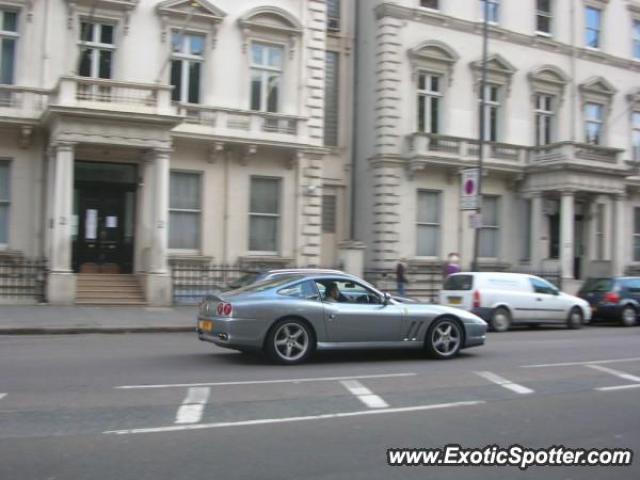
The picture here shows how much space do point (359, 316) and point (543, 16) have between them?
78.0 ft

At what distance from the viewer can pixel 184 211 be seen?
22.9 metres

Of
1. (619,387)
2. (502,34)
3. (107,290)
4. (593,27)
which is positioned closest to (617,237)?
(593,27)

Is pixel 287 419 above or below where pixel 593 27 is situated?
below

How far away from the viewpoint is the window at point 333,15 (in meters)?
27.5

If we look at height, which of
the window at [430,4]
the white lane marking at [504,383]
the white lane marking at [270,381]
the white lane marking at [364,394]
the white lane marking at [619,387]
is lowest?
the white lane marking at [270,381]

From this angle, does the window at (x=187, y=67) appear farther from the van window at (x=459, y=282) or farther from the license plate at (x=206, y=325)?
the license plate at (x=206, y=325)

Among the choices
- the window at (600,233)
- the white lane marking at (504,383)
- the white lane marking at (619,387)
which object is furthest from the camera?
the window at (600,233)

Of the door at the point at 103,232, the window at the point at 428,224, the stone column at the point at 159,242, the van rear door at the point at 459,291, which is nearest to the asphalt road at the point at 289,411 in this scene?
the van rear door at the point at 459,291

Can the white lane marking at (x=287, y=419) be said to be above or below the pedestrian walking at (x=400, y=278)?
below

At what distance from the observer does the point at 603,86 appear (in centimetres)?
3145

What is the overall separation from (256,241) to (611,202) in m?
16.0

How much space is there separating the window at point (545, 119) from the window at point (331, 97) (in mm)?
8979

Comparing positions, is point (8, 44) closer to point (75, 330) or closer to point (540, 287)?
point (75, 330)

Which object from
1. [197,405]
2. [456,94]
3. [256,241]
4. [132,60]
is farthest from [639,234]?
[197,405]
